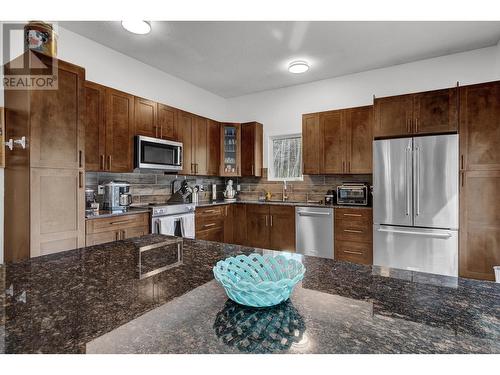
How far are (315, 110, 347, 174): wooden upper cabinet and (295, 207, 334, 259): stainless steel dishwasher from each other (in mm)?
679

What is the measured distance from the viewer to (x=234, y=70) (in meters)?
3.98

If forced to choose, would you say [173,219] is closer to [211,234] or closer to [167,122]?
[211,234]

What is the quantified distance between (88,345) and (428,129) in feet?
12.0

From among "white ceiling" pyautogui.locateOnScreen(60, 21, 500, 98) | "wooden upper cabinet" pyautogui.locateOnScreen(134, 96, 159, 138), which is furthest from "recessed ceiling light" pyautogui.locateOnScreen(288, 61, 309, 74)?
"wooden upper cabinet" pyautogui.locateOnScreen(134, 96, 159, 138)

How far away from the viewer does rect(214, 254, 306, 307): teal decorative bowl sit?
67cm

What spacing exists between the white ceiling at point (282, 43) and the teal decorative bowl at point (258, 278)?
8.99 feet

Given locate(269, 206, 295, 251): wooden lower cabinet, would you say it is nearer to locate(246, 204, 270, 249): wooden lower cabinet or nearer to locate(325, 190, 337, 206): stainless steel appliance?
locate(246, 204, 270, 249): wooden lower cabinet

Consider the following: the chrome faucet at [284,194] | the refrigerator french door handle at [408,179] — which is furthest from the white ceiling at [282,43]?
the chrome faucet at [284,194]

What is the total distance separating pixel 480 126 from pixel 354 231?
1793mm

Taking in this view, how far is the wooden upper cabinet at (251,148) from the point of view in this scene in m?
4.66

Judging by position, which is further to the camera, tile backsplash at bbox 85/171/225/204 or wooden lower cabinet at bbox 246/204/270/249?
wooden lower cabinet at bbox 246/204/270/249

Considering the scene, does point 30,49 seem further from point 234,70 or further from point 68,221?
point 234,70

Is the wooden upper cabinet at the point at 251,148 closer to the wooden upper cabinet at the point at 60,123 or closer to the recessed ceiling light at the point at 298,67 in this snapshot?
the recessed ceiling light at the point at 298,67
